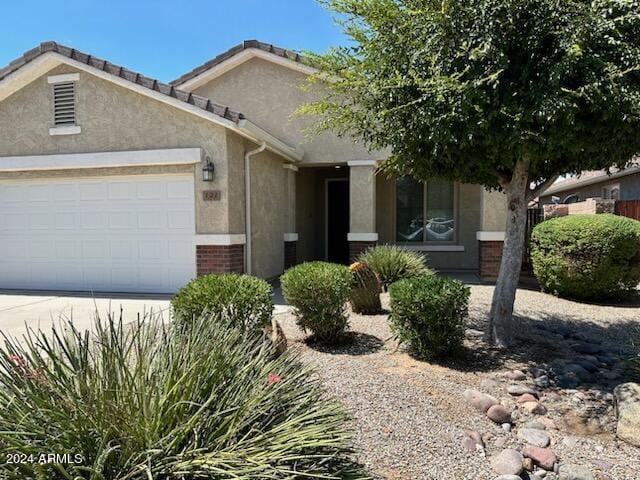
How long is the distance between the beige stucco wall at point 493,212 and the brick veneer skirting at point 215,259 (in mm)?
6252

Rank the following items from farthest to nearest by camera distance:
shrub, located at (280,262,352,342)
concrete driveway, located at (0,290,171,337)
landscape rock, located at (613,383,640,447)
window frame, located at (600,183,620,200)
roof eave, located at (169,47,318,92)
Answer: window frame, located at (600,183,620,200) < roof eave, located at (169,47,318,92) < concrete driveway, located at (0,290,171,337) < shrub, located at (280,262,352,342) < landscape rock, located at (613,383,640,447)

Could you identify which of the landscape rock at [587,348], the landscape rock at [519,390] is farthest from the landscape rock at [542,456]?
the landscape rock at [587,348]

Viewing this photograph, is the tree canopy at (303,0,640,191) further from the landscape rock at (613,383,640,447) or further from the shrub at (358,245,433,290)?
the shrub at (358,245,433,290)

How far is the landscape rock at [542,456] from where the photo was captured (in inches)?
136

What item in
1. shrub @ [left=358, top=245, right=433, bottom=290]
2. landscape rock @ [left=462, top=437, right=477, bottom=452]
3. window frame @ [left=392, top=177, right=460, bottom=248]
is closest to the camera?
landscape rock @ [left=462, top=437, right=477, bottom=452]

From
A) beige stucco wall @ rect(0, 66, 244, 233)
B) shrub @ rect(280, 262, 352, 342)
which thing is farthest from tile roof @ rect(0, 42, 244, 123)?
shrub @ rect(280, 262, 352, 342)

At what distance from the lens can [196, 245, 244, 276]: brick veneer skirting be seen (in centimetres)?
939

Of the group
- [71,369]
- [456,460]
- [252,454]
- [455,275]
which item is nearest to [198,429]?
[252,454]

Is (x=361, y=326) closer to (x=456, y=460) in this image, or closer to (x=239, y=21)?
(x=456, y=460)

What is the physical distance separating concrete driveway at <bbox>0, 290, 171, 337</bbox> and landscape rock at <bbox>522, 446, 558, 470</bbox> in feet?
17.8

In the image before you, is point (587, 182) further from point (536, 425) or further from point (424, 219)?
point (536, 425)

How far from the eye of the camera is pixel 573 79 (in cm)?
468

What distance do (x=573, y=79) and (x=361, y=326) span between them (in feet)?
14.2

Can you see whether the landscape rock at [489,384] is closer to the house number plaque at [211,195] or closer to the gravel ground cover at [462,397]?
the gravel ground cover at [462,397]
